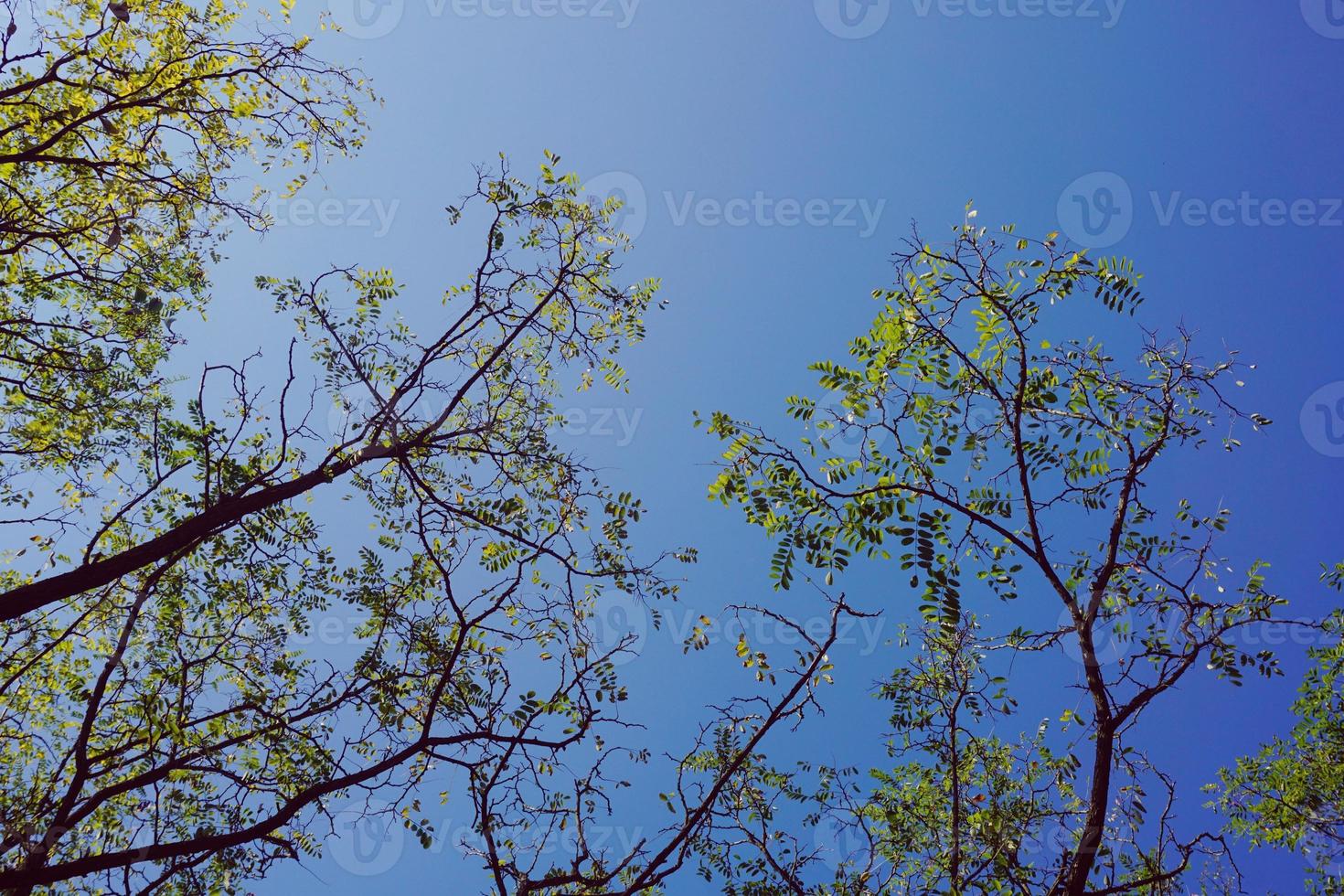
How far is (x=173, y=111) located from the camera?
268 inches

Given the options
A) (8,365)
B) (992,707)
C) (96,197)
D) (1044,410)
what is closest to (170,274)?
(96,197)

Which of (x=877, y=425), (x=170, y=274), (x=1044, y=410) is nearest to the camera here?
(x=877, y=425)

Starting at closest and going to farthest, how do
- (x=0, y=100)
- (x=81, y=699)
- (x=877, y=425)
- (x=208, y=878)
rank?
1. (x=877, y=425)
2. (x=0, y=100)
3. (x=81, y=699)
4. (x=208, y=878)

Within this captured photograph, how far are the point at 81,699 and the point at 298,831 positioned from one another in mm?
2277

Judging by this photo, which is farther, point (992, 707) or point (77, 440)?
point (77, 440)

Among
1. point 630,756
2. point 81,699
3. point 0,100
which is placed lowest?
point 630,756

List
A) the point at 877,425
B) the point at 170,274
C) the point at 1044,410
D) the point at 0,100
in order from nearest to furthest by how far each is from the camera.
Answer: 1. the point at 877,425
2. the point at 1044,410
3. the point at 0,100
4. the point at 170,274

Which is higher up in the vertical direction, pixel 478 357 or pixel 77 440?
pixel 478 357

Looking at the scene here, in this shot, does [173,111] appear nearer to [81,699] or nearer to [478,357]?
[478,357]

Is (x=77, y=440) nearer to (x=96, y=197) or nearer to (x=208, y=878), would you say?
(x=96, y=197)

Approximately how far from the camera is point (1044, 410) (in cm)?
551

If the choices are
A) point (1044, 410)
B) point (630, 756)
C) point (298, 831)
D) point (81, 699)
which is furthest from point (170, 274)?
point (1044, 410)

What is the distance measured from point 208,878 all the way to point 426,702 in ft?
9.22

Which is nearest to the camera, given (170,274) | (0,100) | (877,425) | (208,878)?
(877,425)
